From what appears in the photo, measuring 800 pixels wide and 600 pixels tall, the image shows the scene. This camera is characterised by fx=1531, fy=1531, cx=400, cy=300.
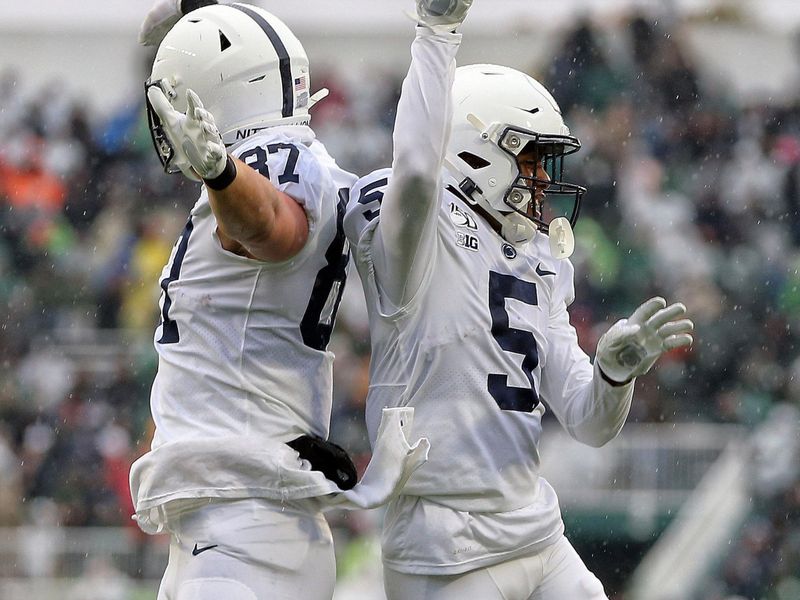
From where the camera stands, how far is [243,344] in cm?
350

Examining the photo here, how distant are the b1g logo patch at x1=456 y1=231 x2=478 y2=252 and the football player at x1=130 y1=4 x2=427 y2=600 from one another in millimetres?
290

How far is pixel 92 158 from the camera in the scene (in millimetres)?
11055

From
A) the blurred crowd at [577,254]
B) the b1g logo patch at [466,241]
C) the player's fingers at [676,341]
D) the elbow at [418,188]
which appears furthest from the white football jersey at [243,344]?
the blurred crowd at [577,254]

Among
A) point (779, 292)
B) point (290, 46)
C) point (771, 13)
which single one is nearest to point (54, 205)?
point (779, 292)

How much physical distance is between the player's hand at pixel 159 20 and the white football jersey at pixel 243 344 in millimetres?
695

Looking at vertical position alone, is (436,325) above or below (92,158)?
above

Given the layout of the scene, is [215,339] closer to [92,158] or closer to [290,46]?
[290,46]

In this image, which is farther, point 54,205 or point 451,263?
point 54,205

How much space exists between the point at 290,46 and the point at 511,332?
0.88m

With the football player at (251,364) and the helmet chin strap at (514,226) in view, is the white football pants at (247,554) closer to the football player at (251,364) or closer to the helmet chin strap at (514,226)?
the football player at (251,364)

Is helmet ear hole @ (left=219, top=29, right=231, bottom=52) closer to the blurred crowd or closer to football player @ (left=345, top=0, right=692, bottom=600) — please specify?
football player @ (left=345, top=0, right=692, bottom=600)

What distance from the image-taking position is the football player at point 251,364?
3.42m

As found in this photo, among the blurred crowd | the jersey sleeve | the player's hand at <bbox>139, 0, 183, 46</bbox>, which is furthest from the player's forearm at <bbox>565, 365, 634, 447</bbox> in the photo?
the blurred crowd

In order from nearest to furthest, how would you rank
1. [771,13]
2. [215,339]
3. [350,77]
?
1. [215,339]
2. [350,77]
3. [771,13]
